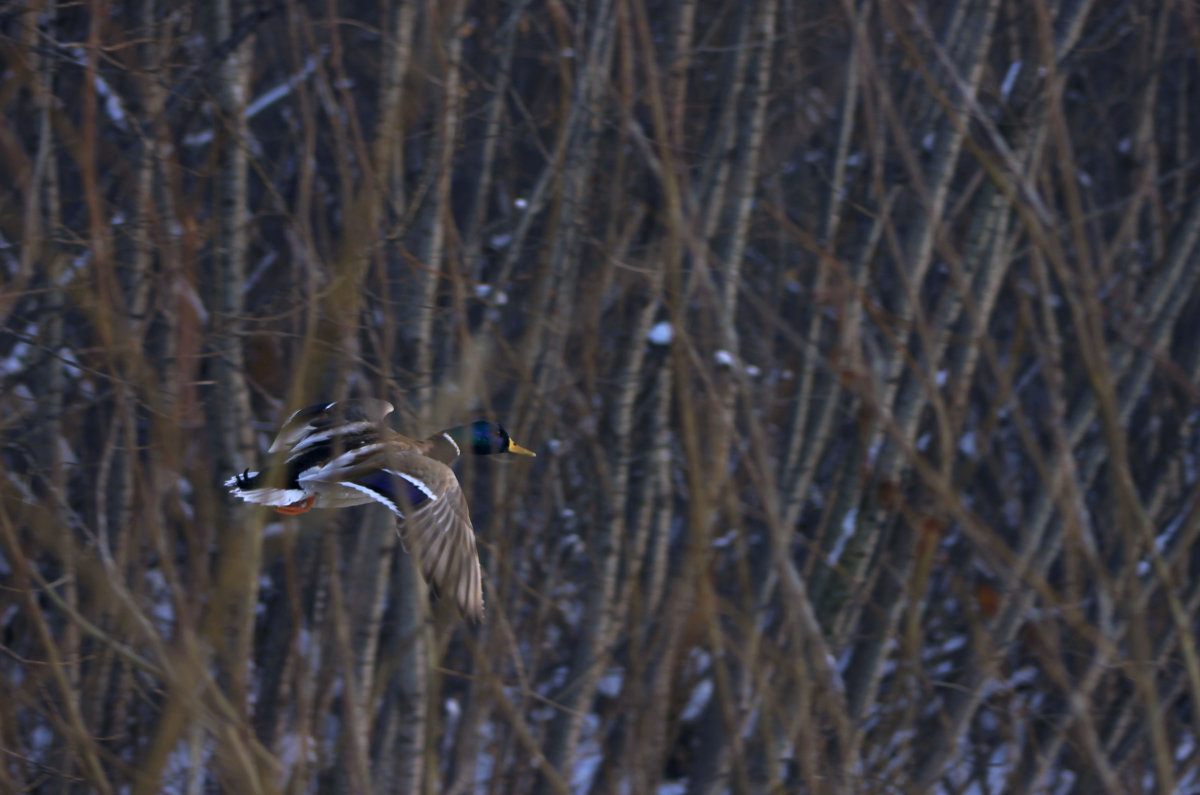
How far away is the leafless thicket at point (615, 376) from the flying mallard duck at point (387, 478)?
0.42 ft

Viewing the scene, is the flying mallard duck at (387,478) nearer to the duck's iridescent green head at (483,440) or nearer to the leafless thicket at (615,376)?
the duck's iridescent green head at (483,440)

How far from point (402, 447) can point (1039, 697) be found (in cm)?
A: 414

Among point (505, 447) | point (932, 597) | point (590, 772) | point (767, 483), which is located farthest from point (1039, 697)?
point (505, 447)

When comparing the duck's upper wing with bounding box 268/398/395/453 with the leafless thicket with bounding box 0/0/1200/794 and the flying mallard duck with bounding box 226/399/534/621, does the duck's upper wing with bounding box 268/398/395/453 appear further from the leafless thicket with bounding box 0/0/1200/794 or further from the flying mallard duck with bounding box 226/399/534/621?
the leafless thicket with bounding box 0/0/1200/794

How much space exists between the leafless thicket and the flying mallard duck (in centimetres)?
13

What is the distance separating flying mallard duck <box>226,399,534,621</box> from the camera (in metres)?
2.04

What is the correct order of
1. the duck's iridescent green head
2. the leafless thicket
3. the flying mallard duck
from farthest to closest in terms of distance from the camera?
1. the leafless thicket
2. the duck's iridescent green head
3. the flying mallard duck

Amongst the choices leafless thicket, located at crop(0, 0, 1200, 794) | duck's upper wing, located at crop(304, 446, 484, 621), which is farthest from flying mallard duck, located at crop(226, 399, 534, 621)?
leafless thicket, located at crop(0, 0, 1200, 794)

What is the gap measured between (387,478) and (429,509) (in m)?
0.16

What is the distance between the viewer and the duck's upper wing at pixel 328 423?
208cm

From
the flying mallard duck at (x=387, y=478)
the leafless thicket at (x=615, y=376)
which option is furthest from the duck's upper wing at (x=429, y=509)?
the leafless thicket at (x=615, y=376)

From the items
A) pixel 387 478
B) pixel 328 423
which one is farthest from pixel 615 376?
pixel 387 478

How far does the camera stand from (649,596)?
4.14m

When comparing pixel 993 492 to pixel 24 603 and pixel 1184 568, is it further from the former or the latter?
pixel 24 603
